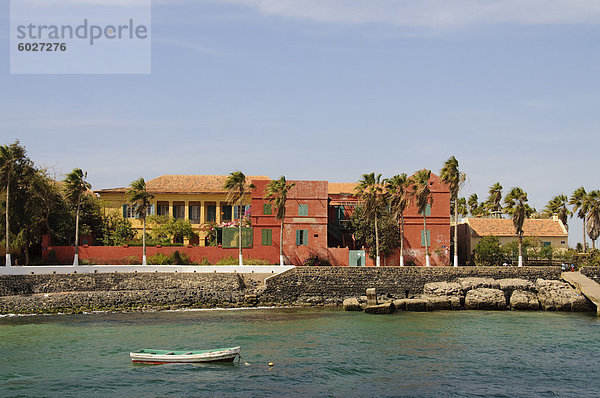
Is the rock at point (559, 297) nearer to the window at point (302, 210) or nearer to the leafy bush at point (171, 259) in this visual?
the window at point (302, 210)

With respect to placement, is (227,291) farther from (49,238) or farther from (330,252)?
(49,238)

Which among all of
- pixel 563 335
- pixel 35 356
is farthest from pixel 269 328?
pixel 563 335

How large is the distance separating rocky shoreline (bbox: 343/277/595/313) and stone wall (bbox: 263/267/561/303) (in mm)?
1081

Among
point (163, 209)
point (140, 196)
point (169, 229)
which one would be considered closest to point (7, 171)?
point (140, 196)

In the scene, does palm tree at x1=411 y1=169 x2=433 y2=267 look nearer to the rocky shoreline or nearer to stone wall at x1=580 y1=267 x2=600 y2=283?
the rocky shoreline

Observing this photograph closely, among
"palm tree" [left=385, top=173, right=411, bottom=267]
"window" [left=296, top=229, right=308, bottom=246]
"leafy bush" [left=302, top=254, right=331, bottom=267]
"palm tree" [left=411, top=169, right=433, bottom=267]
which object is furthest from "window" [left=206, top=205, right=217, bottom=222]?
"palm tree" [left=411, top=169, right=433, bottom=267]

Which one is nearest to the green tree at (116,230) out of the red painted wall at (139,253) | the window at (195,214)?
the red painted wall at (139,253)

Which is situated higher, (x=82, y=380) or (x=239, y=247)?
(x=239, y=247)

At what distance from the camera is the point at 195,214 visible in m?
62.8

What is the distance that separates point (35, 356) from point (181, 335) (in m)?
7.32

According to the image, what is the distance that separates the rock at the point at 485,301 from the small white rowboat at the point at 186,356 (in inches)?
942

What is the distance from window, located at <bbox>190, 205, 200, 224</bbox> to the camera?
62.7 meters

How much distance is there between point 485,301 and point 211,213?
29.2 meters

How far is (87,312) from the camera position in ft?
136
